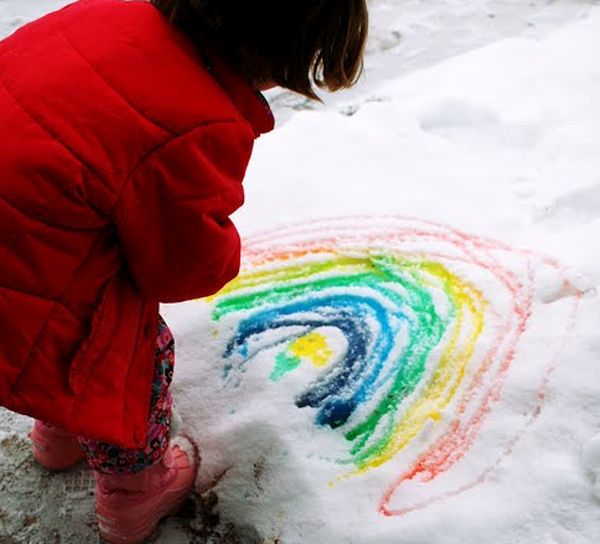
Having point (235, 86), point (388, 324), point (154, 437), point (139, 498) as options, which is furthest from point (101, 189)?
point (388, 324)

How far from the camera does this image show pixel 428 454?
1.26m

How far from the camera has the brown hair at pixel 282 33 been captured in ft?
3.06

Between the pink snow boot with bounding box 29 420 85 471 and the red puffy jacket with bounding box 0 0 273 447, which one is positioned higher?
the red puffy jacket with bounding box 0 0 273 447

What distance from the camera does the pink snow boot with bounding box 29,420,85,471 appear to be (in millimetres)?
1379

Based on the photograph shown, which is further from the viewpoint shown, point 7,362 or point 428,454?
point 428,454

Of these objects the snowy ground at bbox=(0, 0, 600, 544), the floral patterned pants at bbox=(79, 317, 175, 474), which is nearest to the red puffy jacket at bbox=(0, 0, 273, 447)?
the floral patterned pants at bbox=(79, 317, 175, 474)

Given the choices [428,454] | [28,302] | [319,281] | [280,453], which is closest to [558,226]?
[319,281]

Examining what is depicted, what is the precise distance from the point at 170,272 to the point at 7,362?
0.24 meters

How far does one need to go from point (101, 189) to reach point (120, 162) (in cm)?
4

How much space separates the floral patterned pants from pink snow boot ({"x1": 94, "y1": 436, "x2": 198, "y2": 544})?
28 mm

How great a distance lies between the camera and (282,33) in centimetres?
95

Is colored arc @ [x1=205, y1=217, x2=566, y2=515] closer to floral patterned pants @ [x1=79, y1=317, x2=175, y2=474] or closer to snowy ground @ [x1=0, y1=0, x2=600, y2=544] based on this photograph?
snowy ground @ [x1=0, y1=0, x2=600, y2=544]

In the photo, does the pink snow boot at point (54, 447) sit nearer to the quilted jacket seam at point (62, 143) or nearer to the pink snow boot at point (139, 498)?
the pink snow boot at point (139, 498)

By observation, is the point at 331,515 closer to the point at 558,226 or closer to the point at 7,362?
the point at 7,362
